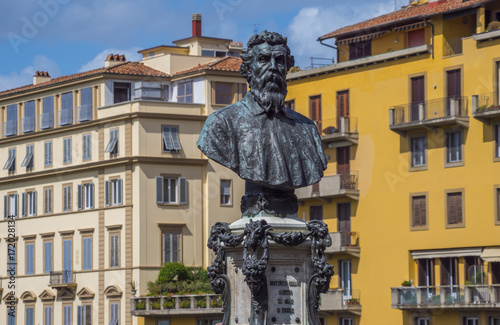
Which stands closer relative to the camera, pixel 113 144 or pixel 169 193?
pixel 169 193

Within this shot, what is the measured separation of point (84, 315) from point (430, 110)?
1264 inches

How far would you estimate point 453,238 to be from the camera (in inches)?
2879

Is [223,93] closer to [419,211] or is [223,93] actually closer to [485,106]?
[419,211]

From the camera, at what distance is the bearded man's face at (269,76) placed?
27.8 meters

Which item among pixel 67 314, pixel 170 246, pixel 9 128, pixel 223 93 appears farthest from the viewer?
pixel 9 128

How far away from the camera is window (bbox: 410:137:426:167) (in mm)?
75312

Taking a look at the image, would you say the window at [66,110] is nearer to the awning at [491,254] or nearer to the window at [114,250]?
the window at [114,250]

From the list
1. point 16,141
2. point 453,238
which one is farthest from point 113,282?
point 453,238

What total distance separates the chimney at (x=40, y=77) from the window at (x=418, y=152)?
126ft

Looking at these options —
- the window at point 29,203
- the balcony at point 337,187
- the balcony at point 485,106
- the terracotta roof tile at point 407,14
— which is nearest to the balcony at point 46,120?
the window at point 29,203

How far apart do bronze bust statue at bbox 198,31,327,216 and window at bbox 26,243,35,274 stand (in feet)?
249

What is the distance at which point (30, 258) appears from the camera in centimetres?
10275

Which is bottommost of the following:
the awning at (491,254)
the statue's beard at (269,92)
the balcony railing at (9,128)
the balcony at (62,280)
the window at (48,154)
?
the balcony at (62,280)

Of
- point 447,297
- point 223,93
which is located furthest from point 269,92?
point 223,93
